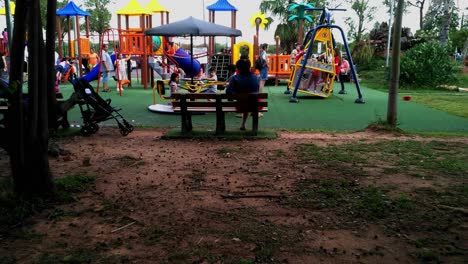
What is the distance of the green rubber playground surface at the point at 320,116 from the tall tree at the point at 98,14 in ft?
111

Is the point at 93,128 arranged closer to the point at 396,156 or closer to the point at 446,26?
the point at 396,156

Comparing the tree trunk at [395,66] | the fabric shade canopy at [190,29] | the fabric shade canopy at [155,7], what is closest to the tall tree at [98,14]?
the fabric shade canopy at [155,7]

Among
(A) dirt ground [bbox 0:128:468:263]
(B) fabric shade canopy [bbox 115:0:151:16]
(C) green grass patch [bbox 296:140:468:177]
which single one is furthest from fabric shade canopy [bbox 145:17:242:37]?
(B) fabric shade canopy [bbox 115:0:151:16]

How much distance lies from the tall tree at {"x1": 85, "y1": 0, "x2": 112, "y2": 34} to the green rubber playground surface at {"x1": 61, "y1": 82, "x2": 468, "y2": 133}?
3381 centimetres

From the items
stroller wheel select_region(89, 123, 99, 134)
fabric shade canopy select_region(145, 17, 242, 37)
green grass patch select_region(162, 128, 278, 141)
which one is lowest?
green grass patch select_region(162, 128, 278, 141)

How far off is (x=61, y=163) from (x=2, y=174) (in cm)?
72

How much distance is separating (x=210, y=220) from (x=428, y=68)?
17757 millimetres

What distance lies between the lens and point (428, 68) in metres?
18.8

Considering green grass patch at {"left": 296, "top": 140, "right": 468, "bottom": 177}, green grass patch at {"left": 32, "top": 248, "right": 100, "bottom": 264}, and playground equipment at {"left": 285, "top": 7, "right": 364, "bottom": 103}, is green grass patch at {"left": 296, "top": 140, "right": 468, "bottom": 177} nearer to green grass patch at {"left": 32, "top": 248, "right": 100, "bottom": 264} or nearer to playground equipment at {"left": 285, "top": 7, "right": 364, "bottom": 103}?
green grass patch at {"left": 32, "top": 248, "right": 100, "bottom": 264}

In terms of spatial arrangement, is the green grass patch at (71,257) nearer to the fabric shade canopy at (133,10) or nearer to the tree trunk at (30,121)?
the tree trunk at (30,121)

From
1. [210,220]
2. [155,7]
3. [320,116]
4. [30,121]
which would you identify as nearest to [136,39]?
[155,7]

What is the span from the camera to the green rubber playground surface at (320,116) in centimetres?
933

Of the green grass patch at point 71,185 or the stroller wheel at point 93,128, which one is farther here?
the stroller wheel at point 93,128

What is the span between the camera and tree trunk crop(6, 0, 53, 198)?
386cm
